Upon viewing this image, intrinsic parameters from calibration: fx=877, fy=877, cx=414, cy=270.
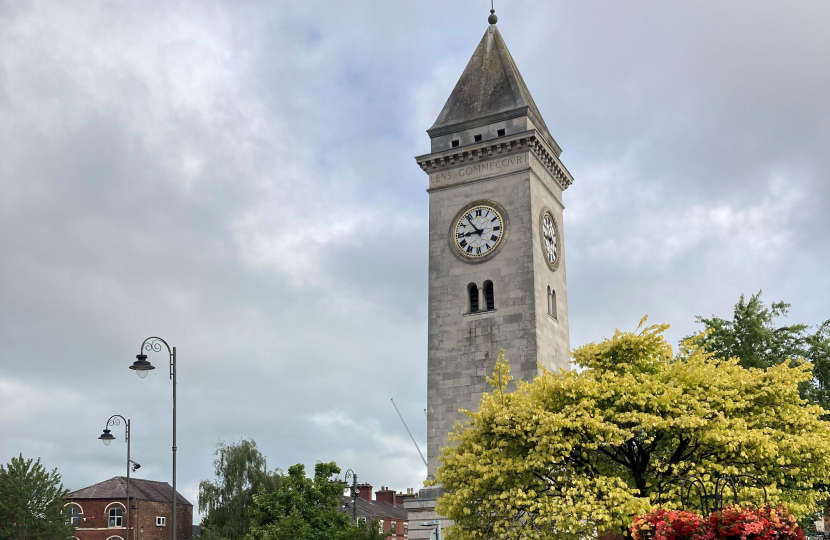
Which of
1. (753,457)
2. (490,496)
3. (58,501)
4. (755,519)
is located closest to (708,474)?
(753,457)

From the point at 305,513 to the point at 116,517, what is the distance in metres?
33.8

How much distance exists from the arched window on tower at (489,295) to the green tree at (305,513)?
53.2ft

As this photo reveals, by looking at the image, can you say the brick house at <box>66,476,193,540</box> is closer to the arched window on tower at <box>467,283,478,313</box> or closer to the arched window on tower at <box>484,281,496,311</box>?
the arched window on tower at <box>467,283,478,313</box>

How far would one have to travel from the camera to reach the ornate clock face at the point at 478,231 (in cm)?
4462

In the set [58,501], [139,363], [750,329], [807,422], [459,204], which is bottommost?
[58,501]

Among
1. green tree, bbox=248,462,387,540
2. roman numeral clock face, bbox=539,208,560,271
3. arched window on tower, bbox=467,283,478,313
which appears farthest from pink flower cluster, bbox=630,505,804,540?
green tree, bbox=248,462,387,540

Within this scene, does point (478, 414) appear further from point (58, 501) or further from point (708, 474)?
point (58, 501)

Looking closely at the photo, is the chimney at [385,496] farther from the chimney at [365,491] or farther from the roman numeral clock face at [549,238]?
the roman numeral clock face at [549,238]

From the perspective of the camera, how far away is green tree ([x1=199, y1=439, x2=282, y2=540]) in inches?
2657

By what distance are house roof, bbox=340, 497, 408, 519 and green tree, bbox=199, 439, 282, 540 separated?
19.7m

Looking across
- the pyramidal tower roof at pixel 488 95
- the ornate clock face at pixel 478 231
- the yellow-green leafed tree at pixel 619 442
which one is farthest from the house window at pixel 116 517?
the yellow-green leafed tree at pixel 619 442

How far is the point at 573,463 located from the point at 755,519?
13.0m

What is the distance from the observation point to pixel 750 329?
144ft

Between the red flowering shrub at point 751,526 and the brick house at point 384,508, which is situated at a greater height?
the red flowering shrub at point 751,526
